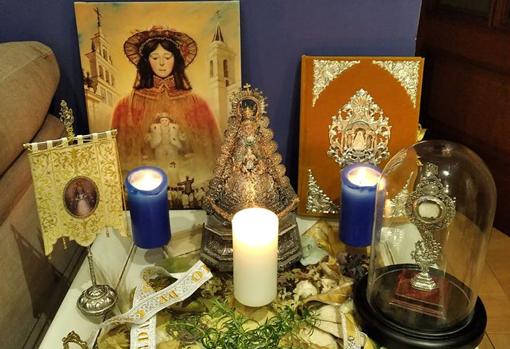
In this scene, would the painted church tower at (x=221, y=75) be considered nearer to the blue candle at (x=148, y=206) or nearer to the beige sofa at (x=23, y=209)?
the blue candle at (x=148, y=206)

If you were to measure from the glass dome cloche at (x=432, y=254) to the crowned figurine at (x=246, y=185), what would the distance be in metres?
0.16

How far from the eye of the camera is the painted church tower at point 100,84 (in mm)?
1111

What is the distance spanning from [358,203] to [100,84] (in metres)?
0.57

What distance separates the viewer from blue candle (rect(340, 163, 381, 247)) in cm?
101

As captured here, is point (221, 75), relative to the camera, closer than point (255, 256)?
No

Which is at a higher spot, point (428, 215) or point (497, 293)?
point (428, 215)

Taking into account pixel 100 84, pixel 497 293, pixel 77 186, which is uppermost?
pixel 100 84

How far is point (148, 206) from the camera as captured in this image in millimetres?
995

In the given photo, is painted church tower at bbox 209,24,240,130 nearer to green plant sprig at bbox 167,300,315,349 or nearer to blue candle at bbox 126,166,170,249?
blue candle at bbox 126,166,170,249

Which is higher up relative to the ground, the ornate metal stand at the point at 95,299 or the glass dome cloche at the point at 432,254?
the glass dome cloche at the point at 432,254

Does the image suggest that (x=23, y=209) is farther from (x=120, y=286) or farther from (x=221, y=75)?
(x=221, y=75)

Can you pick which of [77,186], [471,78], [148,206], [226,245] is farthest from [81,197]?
[471,78]

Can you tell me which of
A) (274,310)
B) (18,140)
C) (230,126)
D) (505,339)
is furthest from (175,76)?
(505,339)

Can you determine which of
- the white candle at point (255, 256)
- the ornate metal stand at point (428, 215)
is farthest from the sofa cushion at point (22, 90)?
the ornate metal stand at point (428, 215)
